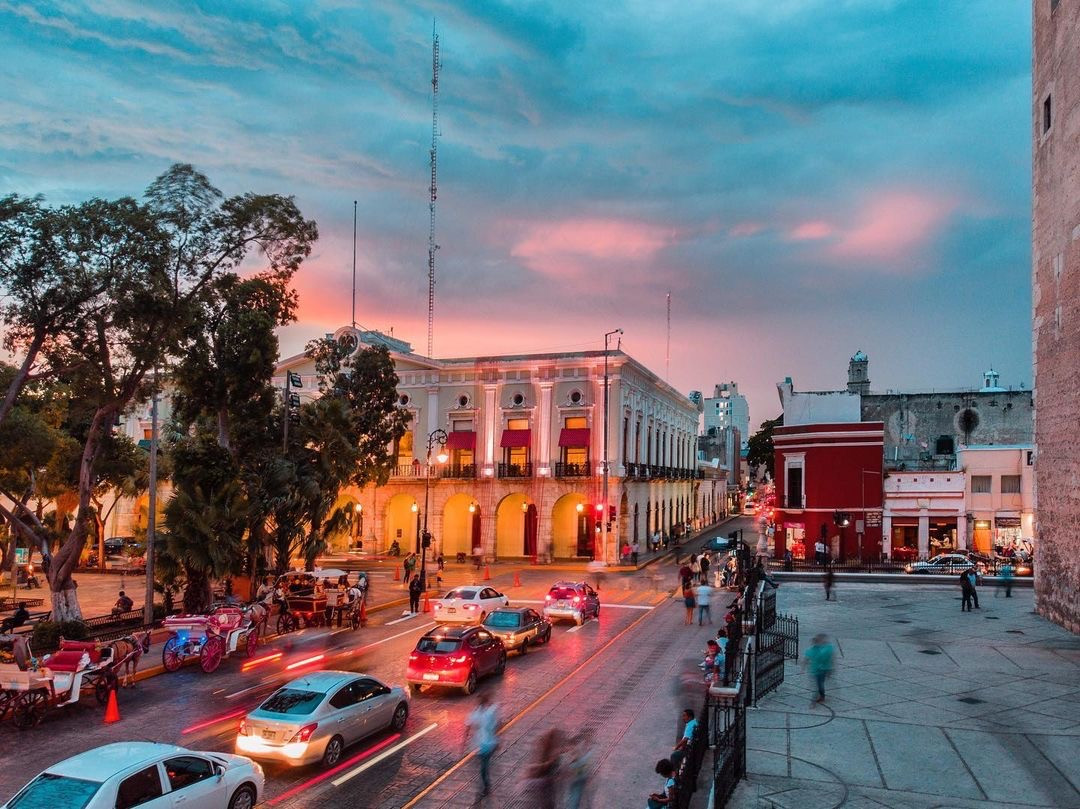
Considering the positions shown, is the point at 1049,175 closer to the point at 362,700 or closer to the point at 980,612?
the point at 980,612

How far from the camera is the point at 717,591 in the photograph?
4012cm

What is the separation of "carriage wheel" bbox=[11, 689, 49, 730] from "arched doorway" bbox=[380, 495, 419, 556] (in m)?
42.8

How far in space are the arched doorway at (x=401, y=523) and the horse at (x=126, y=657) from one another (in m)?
38.7

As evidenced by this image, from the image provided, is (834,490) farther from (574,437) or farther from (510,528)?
(510,528)

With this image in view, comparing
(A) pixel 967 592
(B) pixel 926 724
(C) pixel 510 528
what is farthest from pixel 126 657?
(C) pixel 510 528

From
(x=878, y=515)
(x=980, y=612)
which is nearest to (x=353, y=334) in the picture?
(x=878, y=515)

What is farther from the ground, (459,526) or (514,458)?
(514,458)

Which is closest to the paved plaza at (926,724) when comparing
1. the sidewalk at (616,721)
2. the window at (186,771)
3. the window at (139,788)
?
the sidewalk at (616,721)

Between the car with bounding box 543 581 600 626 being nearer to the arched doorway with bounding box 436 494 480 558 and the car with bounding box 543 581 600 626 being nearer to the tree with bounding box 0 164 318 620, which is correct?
the tree with bounding box 0 164 318 620

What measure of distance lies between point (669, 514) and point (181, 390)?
47.7m

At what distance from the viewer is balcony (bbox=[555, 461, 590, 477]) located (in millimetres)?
55281

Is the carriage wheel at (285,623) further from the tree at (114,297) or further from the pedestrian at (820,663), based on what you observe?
the pedestrian at (820,663)

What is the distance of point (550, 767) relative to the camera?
11547 millimetres

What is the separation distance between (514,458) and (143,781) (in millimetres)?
47355
